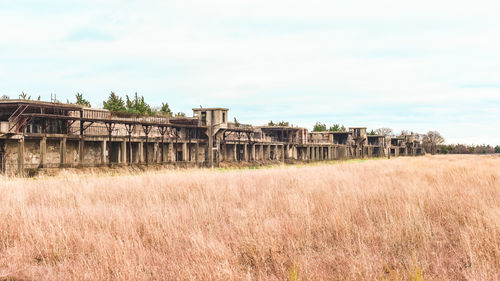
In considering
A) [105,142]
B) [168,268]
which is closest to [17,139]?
[105,142]

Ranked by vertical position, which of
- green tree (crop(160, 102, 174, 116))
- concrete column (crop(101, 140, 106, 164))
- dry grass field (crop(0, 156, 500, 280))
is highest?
green tree (crop(160, 102, 174, 116))

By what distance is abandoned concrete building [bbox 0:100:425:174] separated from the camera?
107 ft

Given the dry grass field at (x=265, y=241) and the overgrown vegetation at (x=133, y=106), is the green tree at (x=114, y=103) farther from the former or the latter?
the dry grass field at (x=265, y=241)

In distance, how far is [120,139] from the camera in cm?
4009

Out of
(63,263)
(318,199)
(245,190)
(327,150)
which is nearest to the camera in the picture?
(63,263)

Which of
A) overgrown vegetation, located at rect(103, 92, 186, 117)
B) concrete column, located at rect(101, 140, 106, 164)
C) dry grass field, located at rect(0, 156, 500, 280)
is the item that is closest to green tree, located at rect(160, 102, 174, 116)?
overgrown vegetation, located at rect(103, 92, 186, 117)

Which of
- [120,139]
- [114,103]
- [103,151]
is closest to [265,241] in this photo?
[103,151]

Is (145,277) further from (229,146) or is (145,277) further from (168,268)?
(229,146)

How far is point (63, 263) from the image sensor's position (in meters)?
5.75

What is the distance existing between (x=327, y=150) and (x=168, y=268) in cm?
8909

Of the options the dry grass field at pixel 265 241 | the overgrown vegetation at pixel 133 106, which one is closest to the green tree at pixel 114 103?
the overgrown vegetation at pixel 133 106

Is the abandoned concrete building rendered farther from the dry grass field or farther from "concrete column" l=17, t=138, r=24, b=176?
the dry grass field

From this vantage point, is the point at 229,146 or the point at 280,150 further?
the point at 280,150

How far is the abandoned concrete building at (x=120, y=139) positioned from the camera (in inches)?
1287
